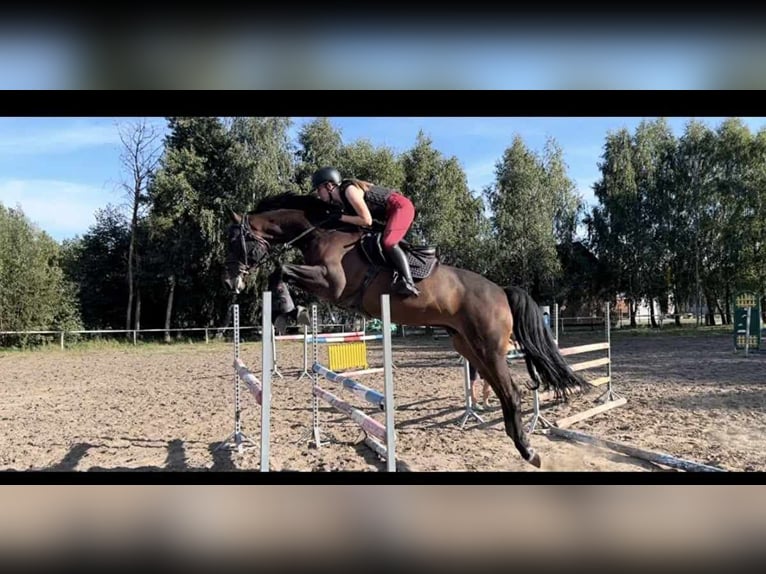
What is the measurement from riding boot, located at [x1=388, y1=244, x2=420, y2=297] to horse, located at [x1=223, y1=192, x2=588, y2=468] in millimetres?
42

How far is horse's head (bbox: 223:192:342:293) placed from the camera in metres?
2.27

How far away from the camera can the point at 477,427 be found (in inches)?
147

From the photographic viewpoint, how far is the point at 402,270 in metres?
2.26

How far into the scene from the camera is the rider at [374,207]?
7.43 feet

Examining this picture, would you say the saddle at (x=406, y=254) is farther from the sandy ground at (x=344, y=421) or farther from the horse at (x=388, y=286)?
the sandy ground at (x=344, y=421)

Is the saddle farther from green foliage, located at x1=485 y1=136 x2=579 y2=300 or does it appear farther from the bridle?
green foliage, located at x1=485 y1=136 x2=579 y2=300

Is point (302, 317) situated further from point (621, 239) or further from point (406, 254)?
point (621, 239)

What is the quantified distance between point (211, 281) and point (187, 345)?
5.07ft

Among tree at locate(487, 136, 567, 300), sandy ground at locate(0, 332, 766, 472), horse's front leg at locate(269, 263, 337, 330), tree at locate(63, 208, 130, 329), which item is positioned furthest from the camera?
tree at locate(63, 208, 130, 329)

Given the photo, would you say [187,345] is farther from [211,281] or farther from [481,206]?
[481,206]

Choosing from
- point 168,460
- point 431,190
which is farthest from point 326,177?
point 431,190

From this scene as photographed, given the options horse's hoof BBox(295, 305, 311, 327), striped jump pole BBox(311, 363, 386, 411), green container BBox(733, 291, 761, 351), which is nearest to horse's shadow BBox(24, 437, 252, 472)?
striped jump pole BBox(311, 363, 386, 411)

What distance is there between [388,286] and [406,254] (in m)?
0.16
